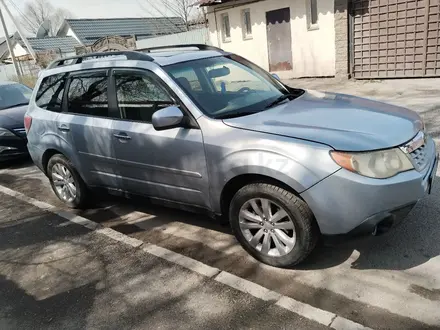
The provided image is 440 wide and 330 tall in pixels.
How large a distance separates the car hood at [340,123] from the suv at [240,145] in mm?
11

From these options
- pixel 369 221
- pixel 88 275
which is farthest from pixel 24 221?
pixel 369 221

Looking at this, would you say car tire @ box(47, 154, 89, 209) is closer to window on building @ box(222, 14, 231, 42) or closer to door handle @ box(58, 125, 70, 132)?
door handle @ box(58, 125, 70, 132)

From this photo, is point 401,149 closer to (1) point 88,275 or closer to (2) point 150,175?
(2) point 150,175

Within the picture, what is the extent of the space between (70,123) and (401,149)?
3437 mm

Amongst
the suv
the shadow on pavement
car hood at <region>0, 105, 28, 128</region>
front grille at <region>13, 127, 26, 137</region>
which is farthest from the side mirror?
the shadow on pavement

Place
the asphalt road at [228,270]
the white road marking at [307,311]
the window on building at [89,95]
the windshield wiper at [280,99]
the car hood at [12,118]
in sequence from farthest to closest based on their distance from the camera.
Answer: the car hood at [12,118] < the window on building at [89,95] < the windshield wiper at [280,99] < the asphalt road at [228,270] < the white road marking at [307,311]

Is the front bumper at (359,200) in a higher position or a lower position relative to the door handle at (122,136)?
lower

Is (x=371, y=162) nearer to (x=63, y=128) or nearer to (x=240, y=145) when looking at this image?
(x=240, y=145)

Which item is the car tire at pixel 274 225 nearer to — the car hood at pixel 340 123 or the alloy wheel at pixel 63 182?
the car hood at pixel 340 123

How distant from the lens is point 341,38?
1227 centimetres

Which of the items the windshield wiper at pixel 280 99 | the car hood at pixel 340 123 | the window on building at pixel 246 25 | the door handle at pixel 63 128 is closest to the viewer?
the car hood at pixel 340 123

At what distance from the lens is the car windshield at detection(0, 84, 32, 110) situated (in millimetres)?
8539

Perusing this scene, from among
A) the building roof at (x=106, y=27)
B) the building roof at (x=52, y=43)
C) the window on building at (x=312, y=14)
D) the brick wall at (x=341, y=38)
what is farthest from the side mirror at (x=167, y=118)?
the building roof at (x=52, y=43)

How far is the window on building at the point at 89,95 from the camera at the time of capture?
4.23 metres
